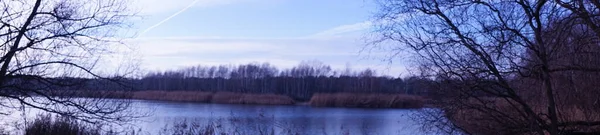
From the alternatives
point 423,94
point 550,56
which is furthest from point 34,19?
point 550,56

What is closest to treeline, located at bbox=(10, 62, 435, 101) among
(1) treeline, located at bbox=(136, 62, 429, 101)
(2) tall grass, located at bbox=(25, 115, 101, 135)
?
(1) treeline, located at bbox=(136, 62, 429, 101)

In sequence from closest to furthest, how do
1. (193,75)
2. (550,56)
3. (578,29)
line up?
1. (578,29)
2. (550,56)
3. (193,75)

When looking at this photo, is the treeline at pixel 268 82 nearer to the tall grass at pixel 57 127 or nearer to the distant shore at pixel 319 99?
the distant shore at pixel 319 99

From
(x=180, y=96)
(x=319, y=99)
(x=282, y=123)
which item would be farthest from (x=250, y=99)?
(x=282, y=123)

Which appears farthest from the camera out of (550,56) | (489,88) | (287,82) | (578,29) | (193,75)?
(193,75)

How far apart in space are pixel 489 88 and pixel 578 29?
1445 millimetres

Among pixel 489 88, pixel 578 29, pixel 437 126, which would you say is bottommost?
pixel 437 126

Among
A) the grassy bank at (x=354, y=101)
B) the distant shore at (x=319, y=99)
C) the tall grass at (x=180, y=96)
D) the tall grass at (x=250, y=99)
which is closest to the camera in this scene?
the distant shore at (x=319, y=99)

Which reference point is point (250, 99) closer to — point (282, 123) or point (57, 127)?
point (282, 123)

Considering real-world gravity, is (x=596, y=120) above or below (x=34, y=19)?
below

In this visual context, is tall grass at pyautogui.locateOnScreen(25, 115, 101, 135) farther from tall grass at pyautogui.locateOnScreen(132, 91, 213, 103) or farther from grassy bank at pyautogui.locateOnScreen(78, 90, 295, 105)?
tall grass at pyautogui.locateOnScreen(132, 91, 213, 103)

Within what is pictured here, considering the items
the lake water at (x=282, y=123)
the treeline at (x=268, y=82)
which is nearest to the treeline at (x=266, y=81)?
the treeline at (x=268, y=82)

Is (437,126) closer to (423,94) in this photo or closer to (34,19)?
(423,94)

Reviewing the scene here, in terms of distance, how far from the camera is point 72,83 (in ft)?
28.0
